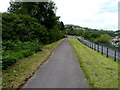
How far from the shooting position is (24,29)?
14.1 m

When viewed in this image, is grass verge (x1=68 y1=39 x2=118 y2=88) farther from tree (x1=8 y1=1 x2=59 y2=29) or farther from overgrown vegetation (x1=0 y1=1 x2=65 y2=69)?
tree (x1=8 y1=1 x2=59 y2=29)

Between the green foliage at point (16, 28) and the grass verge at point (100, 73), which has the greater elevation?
the green foliage at point (16, 28)

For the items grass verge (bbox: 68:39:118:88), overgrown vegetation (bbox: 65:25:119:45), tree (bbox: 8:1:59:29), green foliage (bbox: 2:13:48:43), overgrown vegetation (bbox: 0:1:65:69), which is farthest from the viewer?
overgrown vegetation (bbox: 65:25:119:45)

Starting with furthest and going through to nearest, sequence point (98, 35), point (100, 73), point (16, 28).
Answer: point (98, 35), point (16, 28), point (100, 73)

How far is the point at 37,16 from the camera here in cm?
2142

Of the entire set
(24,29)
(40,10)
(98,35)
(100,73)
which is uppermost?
(40,10)

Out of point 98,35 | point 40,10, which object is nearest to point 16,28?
point 40,10

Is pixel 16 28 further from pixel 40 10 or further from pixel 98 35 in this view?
pixel 98 35

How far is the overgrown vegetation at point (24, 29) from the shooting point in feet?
34.0

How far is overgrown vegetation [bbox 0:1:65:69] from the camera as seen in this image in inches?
408

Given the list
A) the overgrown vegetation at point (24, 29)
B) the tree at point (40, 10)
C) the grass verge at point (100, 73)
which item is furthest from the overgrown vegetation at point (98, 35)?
the tree at point (40, 10)

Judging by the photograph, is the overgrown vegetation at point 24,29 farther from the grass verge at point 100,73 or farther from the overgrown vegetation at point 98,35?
the overgrown vegetation at point 98,35

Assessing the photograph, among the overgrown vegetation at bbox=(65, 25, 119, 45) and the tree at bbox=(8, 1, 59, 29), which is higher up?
the tree at bbox=(8, 1, 59, 29)

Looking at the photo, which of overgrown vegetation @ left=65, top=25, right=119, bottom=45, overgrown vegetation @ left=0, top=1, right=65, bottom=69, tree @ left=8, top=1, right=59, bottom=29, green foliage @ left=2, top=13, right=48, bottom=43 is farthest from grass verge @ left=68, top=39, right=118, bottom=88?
tree @ left=8, top=1, right=59, bottom=29
